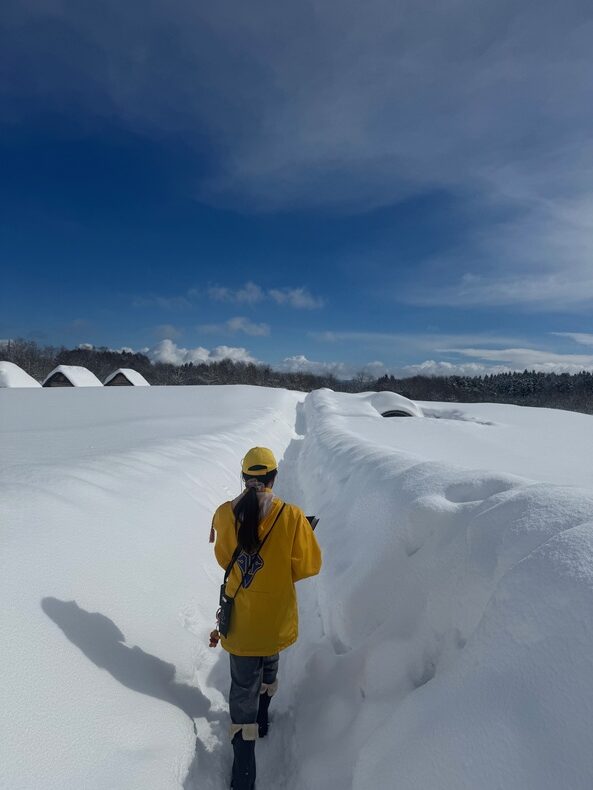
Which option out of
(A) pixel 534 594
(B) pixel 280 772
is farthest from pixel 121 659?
(A) pixel 534 594

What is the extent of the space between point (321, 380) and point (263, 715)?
91342mm

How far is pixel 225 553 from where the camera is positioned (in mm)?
2533

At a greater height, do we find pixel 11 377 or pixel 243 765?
pixel 11 377

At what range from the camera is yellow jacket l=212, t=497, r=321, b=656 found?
246 centimetres

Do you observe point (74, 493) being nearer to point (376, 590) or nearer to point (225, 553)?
point (225, 553)

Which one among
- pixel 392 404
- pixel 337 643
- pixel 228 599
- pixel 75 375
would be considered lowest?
pixel 337 643

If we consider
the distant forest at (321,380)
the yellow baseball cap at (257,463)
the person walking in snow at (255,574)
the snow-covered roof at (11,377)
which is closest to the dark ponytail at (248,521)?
the person walking in snow at (255,574)

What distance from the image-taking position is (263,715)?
110 inches

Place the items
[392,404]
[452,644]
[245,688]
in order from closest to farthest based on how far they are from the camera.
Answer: [452,644]
[245,688]
[392,404]

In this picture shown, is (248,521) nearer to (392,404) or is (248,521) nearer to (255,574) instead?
(255,574)

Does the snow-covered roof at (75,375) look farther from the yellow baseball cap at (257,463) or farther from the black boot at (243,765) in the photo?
the black boot at (243,765)

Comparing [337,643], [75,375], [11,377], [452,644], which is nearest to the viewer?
[452,644]

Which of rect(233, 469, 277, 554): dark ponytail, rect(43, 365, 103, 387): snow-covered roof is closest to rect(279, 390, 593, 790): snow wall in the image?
rect(233, 469, 277, 554): dark ponytail

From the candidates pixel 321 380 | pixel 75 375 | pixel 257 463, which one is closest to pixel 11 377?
pixel 75 375
